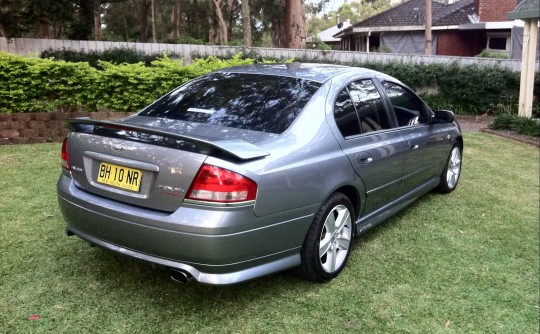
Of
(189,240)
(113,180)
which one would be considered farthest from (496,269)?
(113,180)

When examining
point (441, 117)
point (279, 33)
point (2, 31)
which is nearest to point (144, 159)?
point (441, 117)

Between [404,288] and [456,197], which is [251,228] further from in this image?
[456,197]

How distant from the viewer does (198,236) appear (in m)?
2.65

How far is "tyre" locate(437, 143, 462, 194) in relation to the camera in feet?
18.4

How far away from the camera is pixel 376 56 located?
51.0 feet

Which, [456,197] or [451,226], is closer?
[451,226]

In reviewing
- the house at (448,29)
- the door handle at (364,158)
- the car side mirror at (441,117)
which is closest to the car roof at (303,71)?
the door handle at (364,158)

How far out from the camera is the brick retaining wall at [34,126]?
7.34 m

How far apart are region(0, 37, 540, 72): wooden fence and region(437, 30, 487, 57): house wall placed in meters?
9.02

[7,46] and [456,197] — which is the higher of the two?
[7,46]

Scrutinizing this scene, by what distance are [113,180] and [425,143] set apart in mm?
3128

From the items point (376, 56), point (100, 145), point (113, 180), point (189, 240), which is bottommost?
point (189, 240)

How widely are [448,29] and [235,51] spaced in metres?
12.7

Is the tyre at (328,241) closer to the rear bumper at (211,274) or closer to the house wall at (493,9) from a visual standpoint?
the rear bumper at (211,274)
